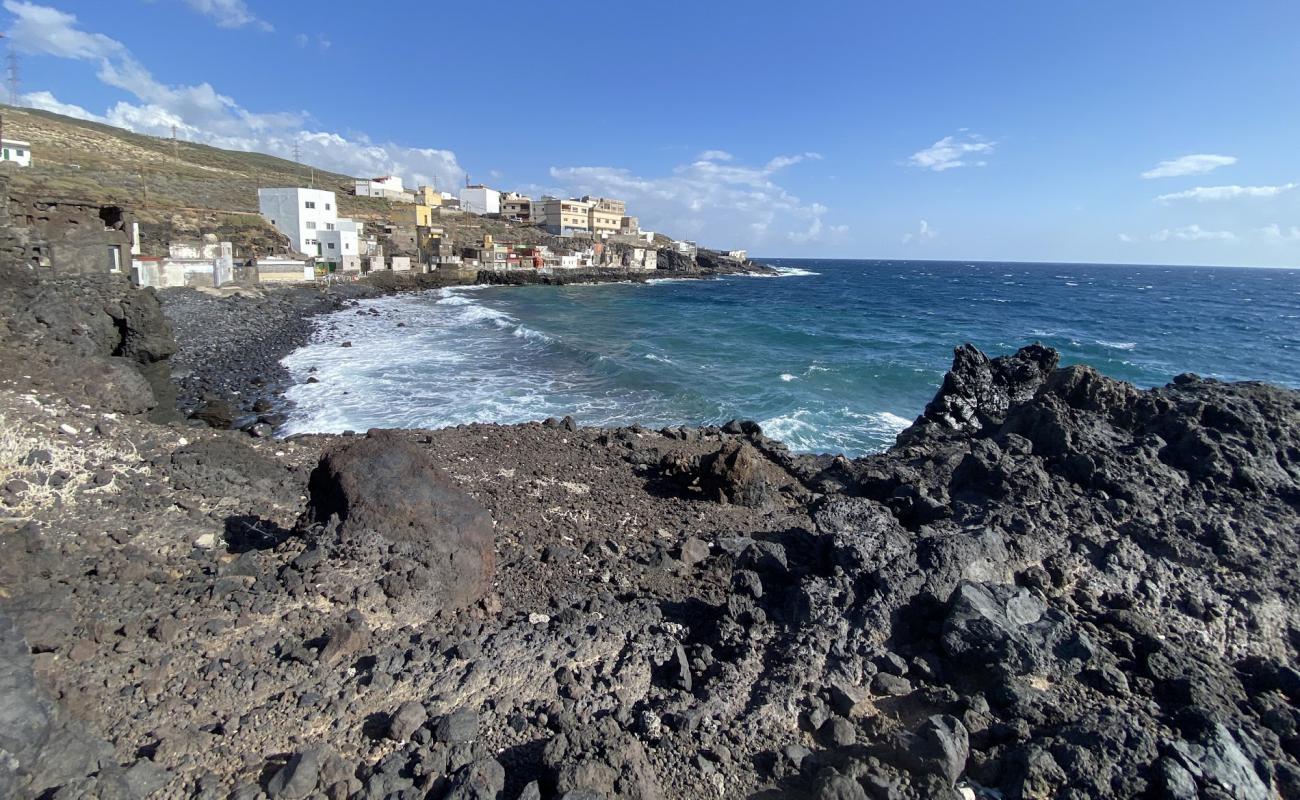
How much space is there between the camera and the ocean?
1762 centimetres

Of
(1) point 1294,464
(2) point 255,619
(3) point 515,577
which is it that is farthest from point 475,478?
(1) point 1294,464

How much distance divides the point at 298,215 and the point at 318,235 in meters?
2.09

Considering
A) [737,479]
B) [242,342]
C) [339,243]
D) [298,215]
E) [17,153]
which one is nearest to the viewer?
[737,479]

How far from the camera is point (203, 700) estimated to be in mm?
3918

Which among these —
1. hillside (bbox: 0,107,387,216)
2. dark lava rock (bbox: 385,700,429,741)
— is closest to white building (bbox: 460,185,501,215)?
hillside (bbox: 0,107,387,216)

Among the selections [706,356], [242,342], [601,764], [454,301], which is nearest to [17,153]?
[454,301]

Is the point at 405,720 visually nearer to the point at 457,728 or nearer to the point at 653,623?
the point at 457,728

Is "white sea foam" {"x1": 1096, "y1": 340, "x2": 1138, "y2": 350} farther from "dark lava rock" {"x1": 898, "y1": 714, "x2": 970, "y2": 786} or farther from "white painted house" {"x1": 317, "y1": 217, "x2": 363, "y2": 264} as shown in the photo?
"white painted house" {"x1": 317, "y1": 217, "x2": 363, "y2": 264}

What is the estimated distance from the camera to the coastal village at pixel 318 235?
1370cm

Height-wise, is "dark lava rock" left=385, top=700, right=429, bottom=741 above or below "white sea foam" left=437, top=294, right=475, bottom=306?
below

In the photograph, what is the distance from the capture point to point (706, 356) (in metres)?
28.4

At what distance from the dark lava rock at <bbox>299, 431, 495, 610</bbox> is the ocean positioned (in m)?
9.96

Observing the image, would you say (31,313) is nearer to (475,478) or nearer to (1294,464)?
(475,478)

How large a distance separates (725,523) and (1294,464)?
19.6 feet
